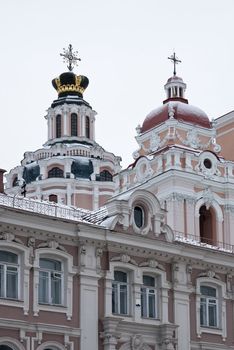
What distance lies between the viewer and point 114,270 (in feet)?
137

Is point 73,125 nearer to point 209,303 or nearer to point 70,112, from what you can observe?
point 70,112

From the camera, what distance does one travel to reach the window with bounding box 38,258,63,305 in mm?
39625

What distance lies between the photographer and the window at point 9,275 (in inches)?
1515

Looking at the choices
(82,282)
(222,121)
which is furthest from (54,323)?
(222,121)

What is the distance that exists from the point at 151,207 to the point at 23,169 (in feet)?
149

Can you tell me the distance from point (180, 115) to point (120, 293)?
27.9m

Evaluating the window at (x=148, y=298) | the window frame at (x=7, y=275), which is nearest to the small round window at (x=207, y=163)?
the window at (x=148, y=298)

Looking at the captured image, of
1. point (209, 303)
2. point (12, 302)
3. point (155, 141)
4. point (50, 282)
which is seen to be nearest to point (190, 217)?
point (155, 141)

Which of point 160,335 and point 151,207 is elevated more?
point 151,207

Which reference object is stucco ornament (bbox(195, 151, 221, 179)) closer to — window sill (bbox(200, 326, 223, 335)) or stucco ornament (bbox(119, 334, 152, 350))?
window sill (bbox(200, 326, 223, 335))

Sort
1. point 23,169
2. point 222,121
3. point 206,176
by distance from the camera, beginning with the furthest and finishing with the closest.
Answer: point 23,169 < point 222,121 < point 206,176

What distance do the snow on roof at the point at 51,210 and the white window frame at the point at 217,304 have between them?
529 centimetres

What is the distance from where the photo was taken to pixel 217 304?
148 feet

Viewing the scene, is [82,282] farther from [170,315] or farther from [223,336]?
[223,336]
